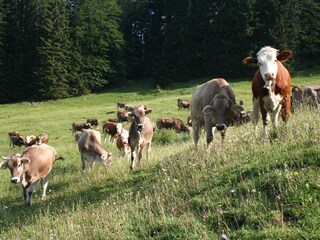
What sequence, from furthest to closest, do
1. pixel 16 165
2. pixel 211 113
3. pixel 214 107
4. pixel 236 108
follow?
pixel 16 165 → pixel 211 113 → pixel 214 107 → pixel 236 108

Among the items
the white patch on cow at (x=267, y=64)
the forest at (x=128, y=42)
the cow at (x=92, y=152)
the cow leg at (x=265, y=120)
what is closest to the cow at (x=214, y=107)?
the cow leg at (x=265, y=120)

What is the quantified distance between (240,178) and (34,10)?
58.5 metres

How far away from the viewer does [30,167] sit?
10625mm

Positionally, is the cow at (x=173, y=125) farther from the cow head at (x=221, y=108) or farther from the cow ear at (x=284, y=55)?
the cow ear at (x=284, y=55)

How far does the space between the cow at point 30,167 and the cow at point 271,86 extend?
6.04 meters

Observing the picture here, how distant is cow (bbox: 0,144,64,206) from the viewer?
992 centimetres

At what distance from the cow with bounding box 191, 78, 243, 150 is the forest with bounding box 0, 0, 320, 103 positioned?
3870 cm

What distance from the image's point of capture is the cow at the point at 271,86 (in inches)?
305

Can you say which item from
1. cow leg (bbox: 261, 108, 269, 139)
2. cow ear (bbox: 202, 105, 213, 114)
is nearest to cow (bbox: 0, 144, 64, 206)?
cow ear (bbox: 202, 105, 213, 114)

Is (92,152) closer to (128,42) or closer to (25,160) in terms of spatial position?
(25,160)

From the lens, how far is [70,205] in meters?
8.36

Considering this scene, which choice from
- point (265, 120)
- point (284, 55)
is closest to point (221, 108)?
point (265, 120)

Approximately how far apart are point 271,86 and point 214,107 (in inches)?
54.3

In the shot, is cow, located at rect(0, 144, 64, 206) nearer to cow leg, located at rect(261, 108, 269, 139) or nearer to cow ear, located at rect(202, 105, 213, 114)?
cow ear, located at rect(202, 105, 213, 114)
